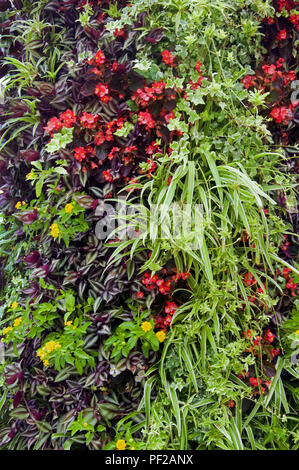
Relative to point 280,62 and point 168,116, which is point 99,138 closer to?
point 168,116

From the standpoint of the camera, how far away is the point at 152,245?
122cm

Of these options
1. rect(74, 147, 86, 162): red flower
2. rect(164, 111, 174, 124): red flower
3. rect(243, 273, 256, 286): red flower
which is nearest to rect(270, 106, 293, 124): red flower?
rect(164, 111, 174, 124): red flower

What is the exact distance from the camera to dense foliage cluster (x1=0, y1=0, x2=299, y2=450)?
1.21 metres

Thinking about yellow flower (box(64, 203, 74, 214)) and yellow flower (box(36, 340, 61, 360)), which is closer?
yellow flower (box(36, 340, 61, 360))

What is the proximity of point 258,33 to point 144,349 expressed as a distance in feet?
4.54

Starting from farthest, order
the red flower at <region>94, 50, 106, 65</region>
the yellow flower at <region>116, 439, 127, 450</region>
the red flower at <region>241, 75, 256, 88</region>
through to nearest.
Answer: the red flower at <region>241, 75, 256, 88</region> → the red flower at <region>94, 50, 106, 65</region> → the yellow flower at <region>116, 439, 127, 450</region>

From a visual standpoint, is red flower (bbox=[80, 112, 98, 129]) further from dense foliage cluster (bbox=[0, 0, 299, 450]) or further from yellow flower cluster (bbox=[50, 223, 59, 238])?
yellow flower cluster (bbox=[50, 223, 59, 238])

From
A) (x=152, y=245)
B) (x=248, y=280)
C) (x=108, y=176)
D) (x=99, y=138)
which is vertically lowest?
(x=248, y=280)

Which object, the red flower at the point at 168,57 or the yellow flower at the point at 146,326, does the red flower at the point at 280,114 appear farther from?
the yellow flower at the point at 146,326

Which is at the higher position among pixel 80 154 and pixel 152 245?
pixel 80 154

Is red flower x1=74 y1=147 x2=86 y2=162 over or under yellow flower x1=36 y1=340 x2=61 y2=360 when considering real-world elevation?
over

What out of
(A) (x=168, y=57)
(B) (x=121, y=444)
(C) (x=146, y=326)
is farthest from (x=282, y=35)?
(B) (x=121, y=444)

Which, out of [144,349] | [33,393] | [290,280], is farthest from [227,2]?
[33,393]

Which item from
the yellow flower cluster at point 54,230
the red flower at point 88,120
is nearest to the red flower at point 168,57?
the red flower at point 88,120
